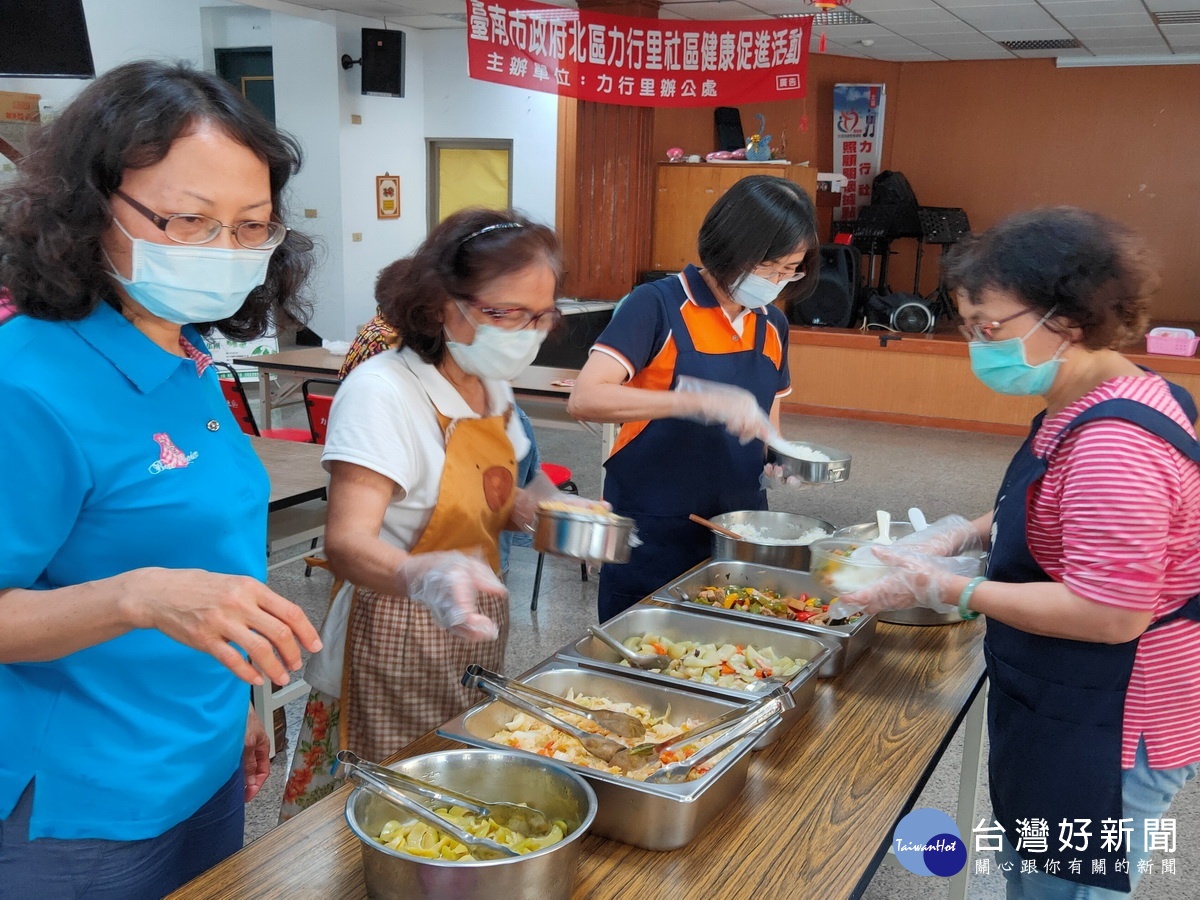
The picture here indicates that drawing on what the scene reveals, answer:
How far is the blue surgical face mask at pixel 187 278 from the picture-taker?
3.42ft

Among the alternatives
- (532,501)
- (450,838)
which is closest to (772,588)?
(532,501)

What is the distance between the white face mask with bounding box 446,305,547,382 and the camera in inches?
59.8

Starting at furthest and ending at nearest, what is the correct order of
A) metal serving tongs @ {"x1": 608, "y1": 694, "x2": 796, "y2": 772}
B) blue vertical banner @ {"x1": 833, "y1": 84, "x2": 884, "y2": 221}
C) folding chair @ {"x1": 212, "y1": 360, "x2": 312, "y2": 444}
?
blue vertical banner @ {"x1": 833, "y1": 84, "x2": 884, "y2": 221}
folding chair @ {"x1": 212, "y1": 360, "x2": 312, "y2": 444}
metal serving tongs @ {"x1": 608, "y1": 694, "x2": 796, "y2": 772}

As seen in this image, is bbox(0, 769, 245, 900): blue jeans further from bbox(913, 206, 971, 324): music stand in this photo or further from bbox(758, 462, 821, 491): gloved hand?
bbox(913, 206, 971, 324): music stand

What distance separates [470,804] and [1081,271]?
1094 mm

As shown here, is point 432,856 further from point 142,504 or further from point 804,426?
point 804,426

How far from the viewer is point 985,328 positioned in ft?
4.98

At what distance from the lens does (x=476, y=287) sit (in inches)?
59.2

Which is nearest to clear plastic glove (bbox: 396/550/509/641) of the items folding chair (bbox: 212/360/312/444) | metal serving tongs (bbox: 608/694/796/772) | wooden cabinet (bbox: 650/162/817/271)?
metal serving tongs (bbox: 608/694/796/772)

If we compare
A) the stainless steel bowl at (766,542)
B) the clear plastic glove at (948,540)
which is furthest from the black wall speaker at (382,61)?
the clear plastic glove at (948,540)

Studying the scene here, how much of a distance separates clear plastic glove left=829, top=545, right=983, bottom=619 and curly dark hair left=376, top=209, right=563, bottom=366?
72cm

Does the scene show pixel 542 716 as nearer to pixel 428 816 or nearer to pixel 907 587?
pixel 428 816

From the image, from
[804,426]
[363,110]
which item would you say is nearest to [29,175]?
[804,426]

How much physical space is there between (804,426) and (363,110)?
184 inches
